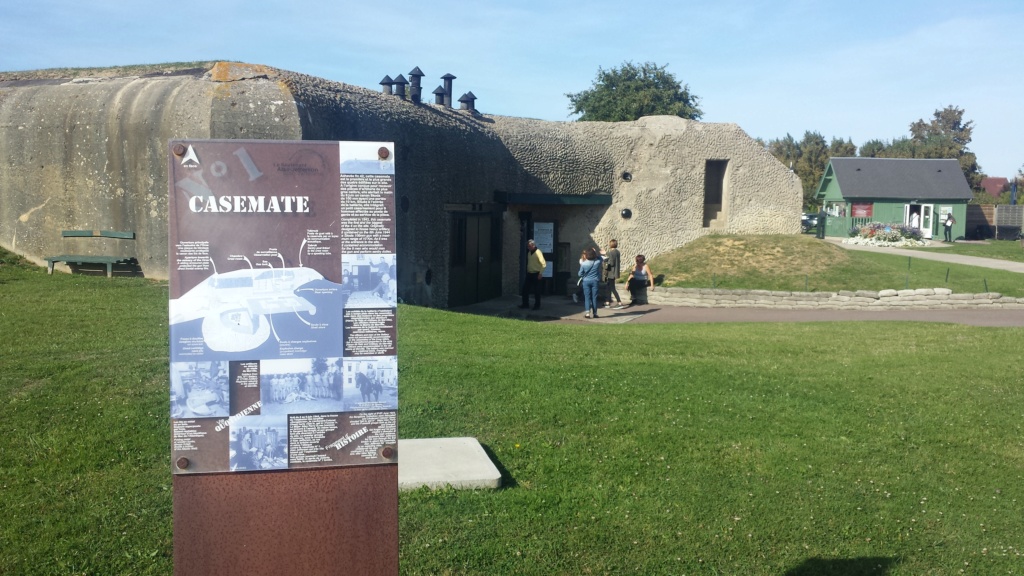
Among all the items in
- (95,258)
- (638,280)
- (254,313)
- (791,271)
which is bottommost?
(638,280)

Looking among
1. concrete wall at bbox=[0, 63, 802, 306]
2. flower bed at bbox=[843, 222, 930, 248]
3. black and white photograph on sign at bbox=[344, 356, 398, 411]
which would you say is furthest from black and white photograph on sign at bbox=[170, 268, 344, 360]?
flower bed at bbox=[843, 222, 930, 248]

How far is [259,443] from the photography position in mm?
3822

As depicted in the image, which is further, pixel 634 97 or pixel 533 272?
pixel 634 97

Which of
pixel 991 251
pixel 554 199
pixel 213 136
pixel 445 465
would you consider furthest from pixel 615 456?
pixel 991 251

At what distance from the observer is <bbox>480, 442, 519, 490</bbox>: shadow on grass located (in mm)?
6445

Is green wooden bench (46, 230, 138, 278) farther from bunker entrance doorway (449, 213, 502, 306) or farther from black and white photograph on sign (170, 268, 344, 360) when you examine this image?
black and white photograph on sign (170, 268, 344, 360)

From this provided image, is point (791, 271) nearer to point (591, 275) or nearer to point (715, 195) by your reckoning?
point (715, 195)

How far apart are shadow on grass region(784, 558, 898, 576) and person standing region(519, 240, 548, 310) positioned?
14226 millimetres

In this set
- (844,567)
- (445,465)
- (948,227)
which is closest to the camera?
(844,567)

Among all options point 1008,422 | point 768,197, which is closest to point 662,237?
point 768,197

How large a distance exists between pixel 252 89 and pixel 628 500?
34.9 feet

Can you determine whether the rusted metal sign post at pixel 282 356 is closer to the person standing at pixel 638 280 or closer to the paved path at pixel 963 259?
the person standing at pixel 638 280

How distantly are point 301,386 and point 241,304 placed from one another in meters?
0.43

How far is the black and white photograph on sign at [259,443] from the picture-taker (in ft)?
12.5
